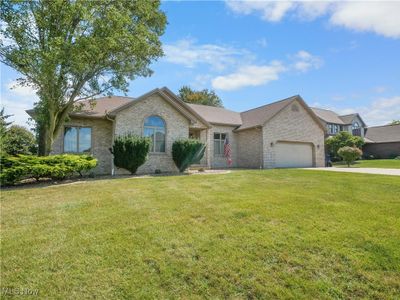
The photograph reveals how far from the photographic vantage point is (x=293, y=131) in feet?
73.4

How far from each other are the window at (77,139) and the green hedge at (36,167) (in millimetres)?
3601

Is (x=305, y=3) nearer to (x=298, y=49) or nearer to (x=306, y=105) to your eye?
(x=298, y=49)

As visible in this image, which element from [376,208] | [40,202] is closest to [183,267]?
[376,208]

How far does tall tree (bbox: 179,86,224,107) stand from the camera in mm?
40969

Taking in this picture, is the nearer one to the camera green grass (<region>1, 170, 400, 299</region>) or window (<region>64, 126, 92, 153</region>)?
green grass (<region>1, 170, 400, 299</region>)

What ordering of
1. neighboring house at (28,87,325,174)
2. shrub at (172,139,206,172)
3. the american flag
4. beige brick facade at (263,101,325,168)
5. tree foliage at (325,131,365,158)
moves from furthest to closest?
tree foliage at (325,131,365,158) → the american flag → beige brick facade at (263,101,325,168) → shrub at (172,139,206,172) → neighboring house at (28,87,325,174)

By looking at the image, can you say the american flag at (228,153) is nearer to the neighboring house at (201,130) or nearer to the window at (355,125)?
the neighboring house at (201,130)

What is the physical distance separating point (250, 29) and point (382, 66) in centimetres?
666

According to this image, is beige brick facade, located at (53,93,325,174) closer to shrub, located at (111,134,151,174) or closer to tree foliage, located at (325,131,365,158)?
shrub, located at (111,134,151,174)

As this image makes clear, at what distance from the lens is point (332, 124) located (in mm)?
37562

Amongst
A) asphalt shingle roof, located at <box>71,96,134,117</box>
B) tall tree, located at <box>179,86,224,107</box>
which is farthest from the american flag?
tall tree, located at <box>179,86,224,107</box>

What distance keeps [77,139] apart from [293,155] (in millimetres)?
16688

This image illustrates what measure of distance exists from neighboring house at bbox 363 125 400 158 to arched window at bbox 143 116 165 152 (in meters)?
31.9

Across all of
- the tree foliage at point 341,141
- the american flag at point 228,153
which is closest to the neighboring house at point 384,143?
the tree foliage at point 341,141
